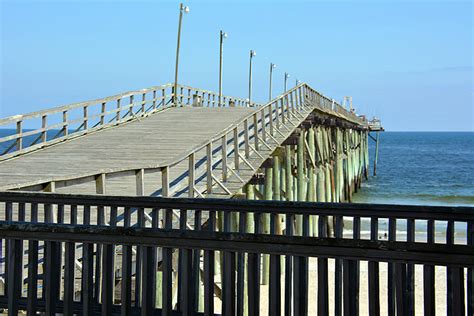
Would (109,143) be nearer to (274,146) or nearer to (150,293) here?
(274,146)

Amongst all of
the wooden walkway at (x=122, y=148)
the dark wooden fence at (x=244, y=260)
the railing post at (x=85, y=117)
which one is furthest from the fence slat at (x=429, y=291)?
the railing post at (x=85, y=117)

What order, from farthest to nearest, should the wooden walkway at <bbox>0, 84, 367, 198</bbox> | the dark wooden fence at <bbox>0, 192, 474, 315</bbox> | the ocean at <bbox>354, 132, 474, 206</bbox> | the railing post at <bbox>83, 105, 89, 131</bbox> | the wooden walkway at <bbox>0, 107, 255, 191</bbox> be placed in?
the ocean at <bbox>354, 132, 474, 206</bbox>
the railing post at <bbox>83, 105, 89, 131</bbox>
the wooden walkway at <bbox>0, 107, 255, 191</bbox>
the wooden walkway at <bbox>0, 84, 367, 198</bbox>
the dark wooden fence at <bbox>0, 192, 474, 315</bbox>

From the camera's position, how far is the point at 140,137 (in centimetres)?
1908

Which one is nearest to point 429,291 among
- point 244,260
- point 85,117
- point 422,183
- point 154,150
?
point 244,260

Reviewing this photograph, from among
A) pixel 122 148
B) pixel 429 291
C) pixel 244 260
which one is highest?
pixel 122 148

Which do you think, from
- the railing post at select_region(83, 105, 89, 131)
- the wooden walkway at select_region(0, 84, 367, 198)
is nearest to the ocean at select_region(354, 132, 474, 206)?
the wooden walkway at select_region(0, 84, 367, 198)

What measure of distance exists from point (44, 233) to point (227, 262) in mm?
1043

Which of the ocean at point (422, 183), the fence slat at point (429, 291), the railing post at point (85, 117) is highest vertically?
the railing post at point (85, 117)

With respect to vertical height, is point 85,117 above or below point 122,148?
above

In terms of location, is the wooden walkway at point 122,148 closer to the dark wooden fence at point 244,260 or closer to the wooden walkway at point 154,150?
the wooden walkway at point 154,150

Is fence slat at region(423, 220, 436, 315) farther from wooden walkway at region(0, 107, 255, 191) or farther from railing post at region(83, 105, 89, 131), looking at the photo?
railing post at region(83, 105, 89, 131)

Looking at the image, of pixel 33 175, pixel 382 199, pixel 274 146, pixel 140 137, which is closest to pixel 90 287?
pixel 33 175

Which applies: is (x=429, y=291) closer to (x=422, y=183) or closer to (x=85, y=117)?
(x=85, y=117)

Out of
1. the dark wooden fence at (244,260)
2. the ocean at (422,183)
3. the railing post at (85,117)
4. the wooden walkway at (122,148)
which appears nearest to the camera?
the dark wooden fence at (244,260)
